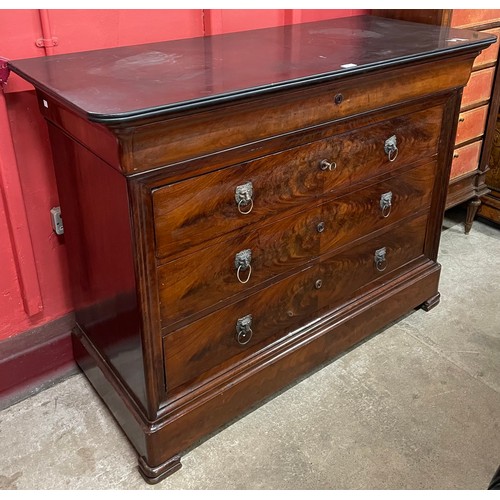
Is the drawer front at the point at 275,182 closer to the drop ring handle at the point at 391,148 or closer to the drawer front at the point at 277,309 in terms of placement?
the drop ring handle at the point at 391,148

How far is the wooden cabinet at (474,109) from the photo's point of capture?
246 cm

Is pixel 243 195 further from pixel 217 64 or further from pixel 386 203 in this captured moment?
pixel 386 203

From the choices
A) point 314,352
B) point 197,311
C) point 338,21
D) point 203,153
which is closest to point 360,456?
point 314,352

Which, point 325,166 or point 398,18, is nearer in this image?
point 325,166

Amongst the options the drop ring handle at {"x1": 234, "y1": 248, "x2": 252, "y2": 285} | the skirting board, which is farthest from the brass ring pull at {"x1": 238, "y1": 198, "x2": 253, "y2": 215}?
the skirting board

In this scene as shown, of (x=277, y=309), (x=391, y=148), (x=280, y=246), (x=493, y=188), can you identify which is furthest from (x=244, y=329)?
(x=493, y=188)

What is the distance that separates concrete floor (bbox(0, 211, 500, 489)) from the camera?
6.07 feet

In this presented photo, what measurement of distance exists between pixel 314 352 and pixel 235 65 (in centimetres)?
102

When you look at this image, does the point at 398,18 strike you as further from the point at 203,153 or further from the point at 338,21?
the point at 203,153

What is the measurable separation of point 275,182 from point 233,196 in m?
0.15

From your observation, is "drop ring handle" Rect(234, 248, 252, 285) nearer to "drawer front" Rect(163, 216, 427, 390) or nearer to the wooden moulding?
"drawer front" Rect(163, 216, 427, 390)

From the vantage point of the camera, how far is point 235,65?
68.2 inches

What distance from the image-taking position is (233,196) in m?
1.67

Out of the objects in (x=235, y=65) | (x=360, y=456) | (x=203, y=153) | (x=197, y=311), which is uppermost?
(x=235, y=65)
